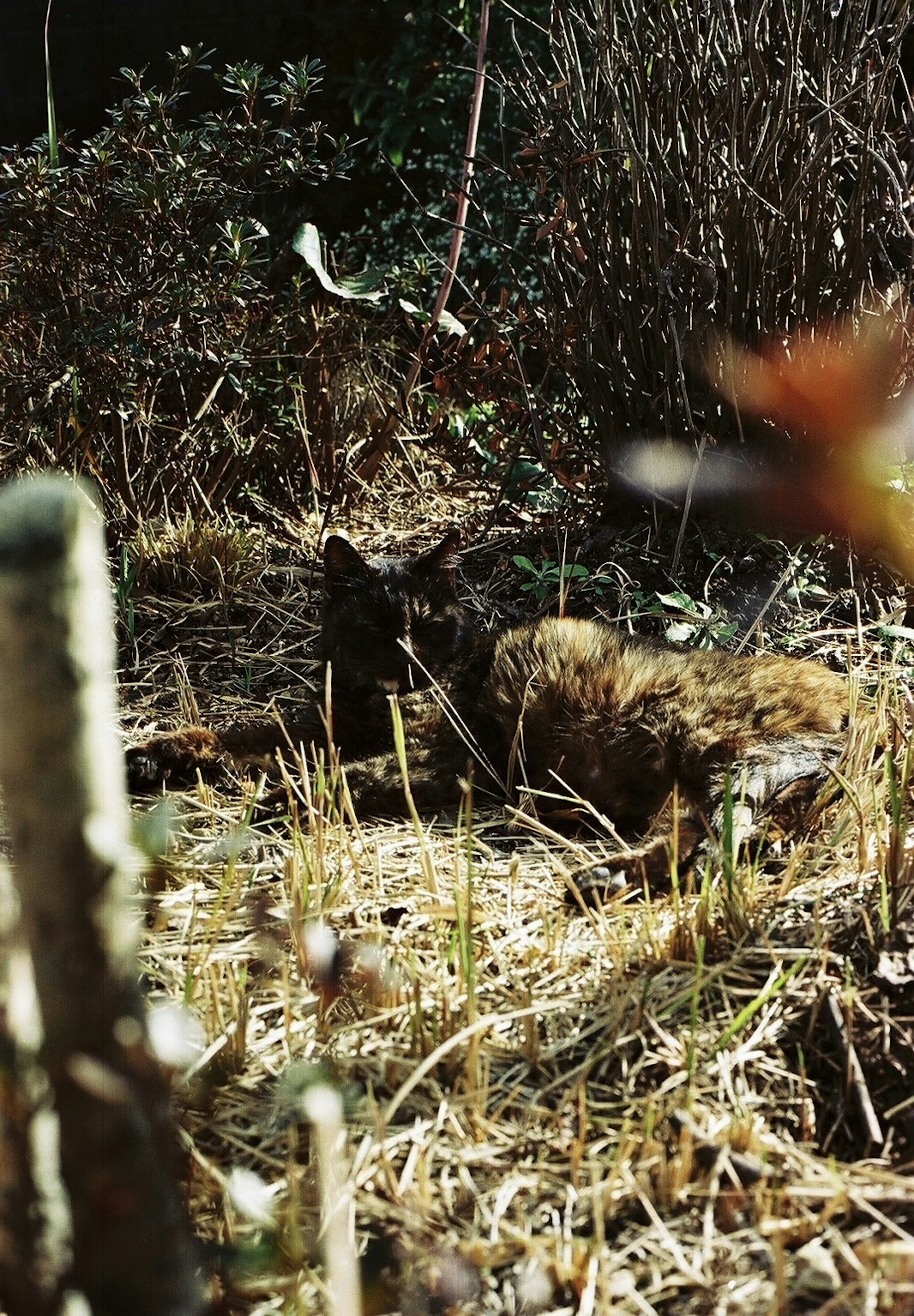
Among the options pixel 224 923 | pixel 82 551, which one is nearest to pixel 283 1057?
pixel 224 923

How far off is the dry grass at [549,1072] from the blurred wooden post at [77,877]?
195 mm

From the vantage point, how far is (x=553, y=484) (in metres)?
4.82

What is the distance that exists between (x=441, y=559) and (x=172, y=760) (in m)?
0.96

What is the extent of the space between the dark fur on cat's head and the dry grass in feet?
2.49

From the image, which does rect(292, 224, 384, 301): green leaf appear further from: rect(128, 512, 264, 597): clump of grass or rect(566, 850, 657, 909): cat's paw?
rect(566, 850, 657, 909): cat's paw

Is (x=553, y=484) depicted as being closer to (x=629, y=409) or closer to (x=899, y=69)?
(x=629, y=409)

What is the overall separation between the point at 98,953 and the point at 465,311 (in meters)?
3.69

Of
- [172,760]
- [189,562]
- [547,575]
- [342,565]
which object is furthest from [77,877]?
[189,562]

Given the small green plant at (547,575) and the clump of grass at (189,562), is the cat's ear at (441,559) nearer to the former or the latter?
the small green plant at (547,575)

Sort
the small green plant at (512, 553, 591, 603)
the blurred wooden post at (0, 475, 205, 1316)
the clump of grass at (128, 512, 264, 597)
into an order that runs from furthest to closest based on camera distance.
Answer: the clump of grass at (128, 512, 264, 597) → the small green plant at (512, 553, 591, 603) → the blurred wooden post at (0, 475, 205, 1316)

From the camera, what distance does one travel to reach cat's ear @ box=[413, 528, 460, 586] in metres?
3.57

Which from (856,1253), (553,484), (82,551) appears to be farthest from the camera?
(553,484)

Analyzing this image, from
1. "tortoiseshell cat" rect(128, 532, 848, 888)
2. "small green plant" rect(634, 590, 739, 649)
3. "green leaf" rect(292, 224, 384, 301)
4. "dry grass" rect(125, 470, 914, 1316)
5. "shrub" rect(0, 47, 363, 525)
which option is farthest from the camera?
"green leaf" rect(292, 224, 384, 301)

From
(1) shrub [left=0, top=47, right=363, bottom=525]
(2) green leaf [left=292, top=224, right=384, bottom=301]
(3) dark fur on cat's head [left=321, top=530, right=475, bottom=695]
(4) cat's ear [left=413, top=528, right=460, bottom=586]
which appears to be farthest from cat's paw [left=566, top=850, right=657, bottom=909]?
(2) green leaf [left=292, top=224, right=384, bottom=301]
